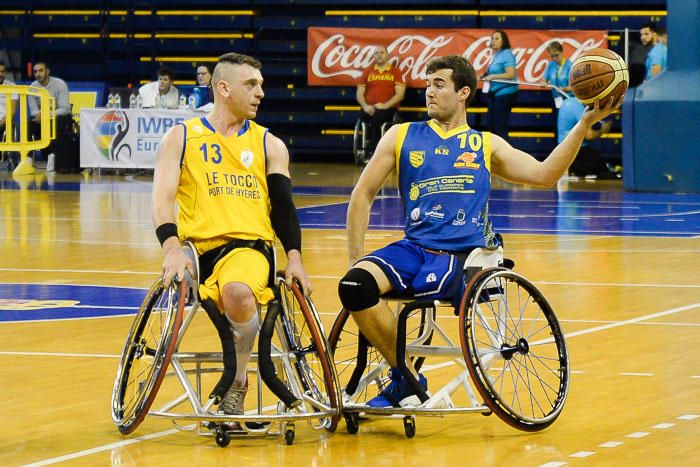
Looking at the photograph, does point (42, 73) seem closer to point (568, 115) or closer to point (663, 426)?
point (568, 115)

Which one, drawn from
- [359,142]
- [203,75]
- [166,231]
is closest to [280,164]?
[166,231]

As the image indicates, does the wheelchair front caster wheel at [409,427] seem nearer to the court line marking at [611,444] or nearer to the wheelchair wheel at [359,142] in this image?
the court line marking at [611,444]

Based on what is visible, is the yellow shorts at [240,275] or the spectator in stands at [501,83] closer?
the yellow shorts at [240,275]

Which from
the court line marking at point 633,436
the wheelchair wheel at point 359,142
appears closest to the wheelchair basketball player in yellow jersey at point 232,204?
the court line marking at point 633,436

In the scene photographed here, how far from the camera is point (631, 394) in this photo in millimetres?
6602

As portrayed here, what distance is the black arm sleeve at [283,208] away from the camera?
613 cm

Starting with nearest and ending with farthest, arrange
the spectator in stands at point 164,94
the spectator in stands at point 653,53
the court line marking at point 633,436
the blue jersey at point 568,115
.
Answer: the court line marking at point 633,436 → the spectator in stands at point 653,53 → the blue jersey at point 568,115 → the spectator in stands at point 164,94

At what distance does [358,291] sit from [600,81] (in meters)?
1.31

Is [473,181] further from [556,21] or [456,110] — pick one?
[556,21]

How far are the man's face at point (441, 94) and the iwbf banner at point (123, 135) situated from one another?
15.2 meters

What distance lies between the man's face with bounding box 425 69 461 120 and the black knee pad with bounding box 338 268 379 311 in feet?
2.74

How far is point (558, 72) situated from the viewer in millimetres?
21781

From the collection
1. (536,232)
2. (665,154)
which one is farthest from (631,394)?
(665,154)

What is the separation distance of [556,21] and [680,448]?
20.1 meters
